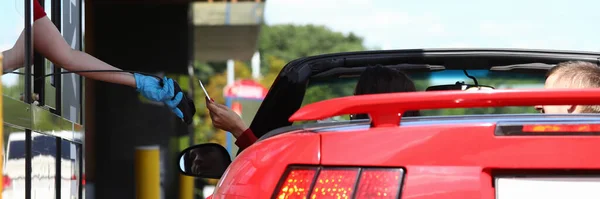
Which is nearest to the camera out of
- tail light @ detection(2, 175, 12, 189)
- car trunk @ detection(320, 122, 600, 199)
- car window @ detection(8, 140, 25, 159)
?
car trunk @ detection(320, 122, 600, 199)

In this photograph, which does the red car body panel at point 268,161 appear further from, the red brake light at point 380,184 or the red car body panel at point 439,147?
the red brake light at point 380,184

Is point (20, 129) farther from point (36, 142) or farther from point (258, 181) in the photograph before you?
point (258, 181)

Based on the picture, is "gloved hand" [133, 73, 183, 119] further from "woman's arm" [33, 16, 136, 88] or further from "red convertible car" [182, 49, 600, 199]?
"red convertible car" [182, 49, 600, 199]

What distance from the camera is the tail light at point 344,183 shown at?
268 cm

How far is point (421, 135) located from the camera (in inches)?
107

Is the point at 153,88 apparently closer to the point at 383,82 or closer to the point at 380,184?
the point at 383,82

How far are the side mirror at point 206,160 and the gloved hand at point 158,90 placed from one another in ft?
0.96

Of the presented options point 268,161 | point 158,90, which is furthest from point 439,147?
point 158,90

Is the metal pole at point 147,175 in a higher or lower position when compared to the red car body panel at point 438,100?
lower

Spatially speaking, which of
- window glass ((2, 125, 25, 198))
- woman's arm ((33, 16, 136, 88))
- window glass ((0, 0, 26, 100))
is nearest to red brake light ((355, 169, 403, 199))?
window glass ((2, 125, 25, 198))

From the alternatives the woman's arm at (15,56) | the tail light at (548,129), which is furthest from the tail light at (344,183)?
the woman's arm at (15,56)

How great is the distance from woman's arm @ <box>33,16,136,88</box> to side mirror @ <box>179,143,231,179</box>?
0.45m

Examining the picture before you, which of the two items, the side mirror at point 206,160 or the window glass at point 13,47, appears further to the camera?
the side mirror at point 206,160

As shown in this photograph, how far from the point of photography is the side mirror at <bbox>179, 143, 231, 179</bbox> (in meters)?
4.23
